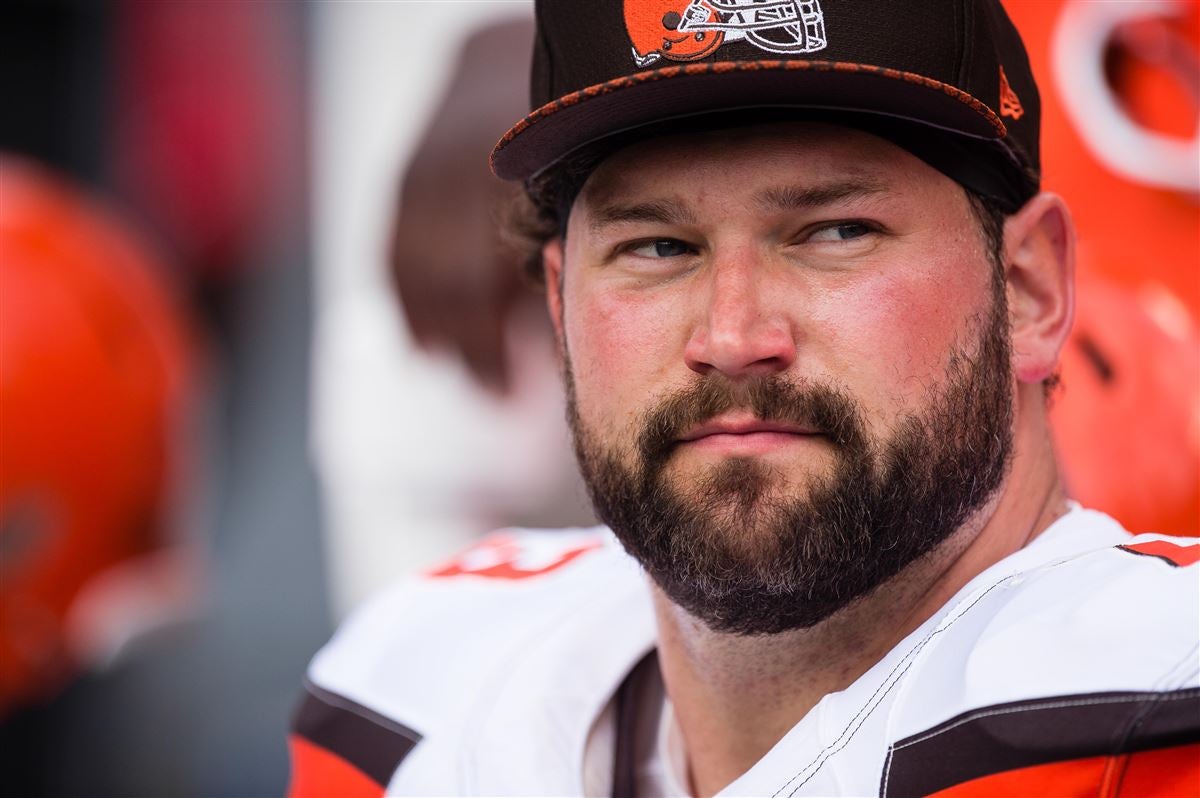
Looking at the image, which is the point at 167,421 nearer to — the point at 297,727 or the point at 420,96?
the point at 420,96

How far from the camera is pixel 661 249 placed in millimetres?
1140

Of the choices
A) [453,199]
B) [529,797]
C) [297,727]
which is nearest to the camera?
[529,797]

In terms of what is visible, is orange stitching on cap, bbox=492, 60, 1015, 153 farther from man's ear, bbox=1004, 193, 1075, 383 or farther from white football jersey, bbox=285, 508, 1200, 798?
white football jersey, bbox=285, 508, 1200, 798

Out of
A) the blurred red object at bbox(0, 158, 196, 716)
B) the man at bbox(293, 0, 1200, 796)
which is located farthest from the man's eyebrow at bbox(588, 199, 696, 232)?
the blurred red object at bbox(0, 158, 196, 716)

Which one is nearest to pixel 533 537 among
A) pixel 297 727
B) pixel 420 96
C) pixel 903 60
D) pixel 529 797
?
pixel 297 727

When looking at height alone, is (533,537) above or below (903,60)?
below

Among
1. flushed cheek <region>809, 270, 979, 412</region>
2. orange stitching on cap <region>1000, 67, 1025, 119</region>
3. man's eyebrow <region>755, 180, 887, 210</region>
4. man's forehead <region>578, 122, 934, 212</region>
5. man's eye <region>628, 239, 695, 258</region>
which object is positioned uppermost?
orange stitching on cap <region>1000, 67, 1025, 119</region>

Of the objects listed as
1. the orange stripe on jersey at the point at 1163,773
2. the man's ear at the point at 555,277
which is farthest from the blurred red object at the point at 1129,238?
the orange stripe on jersey at the point at 1163,773

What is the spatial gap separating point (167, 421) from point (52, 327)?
394 millimetres

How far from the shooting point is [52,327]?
9.24ft

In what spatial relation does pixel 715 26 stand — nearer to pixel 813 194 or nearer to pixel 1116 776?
pixel 813 194

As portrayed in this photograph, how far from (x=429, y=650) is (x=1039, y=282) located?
713 mm

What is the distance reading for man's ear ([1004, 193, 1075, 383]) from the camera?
1.16 m

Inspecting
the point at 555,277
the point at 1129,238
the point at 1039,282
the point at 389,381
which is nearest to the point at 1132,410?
the point at 1129,238
